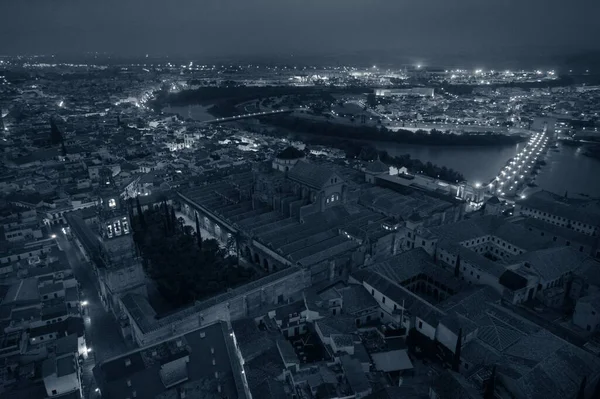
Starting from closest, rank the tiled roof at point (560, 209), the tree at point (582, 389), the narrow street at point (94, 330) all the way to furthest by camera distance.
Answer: the tree at point (582, 389) → the narrow street at point (94, 330) → the tiled roof at point (560, 209)

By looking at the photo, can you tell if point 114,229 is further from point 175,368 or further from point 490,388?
point 490,388

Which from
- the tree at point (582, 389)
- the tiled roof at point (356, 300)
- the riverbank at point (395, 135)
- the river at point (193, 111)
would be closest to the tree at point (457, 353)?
the tree at point (582, 389)

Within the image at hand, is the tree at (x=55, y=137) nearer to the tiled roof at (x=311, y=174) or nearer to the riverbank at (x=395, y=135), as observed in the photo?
the riverbank at (x=395, y=135)

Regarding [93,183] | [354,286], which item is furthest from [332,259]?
[93,183]

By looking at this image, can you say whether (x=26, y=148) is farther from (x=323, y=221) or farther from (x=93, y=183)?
(x=323, y=221)

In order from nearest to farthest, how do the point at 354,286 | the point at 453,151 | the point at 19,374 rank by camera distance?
the point at 19,374 < the point at 354,286 < the point at 453,151

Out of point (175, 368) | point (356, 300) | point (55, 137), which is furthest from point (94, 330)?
point (55, 137)

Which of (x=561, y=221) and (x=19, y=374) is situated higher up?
(x=561, y=221)

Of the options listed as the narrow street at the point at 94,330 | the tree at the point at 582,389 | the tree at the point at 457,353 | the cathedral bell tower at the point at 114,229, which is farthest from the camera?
the cathedral bell tower at the point at 114,229
